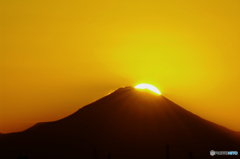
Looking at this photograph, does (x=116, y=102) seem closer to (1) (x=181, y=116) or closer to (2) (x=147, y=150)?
(1) (x=181, y=116)

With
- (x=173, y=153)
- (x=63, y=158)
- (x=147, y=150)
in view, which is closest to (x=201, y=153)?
(x=173, y=153)

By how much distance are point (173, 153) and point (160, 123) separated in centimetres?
1237

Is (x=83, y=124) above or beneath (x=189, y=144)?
above

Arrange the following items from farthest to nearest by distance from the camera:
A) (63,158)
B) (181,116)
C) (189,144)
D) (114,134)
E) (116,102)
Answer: (116,102) < (181,116) < (114,134) < (189,144) < (63,158)

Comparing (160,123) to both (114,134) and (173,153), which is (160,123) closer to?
(114,134)

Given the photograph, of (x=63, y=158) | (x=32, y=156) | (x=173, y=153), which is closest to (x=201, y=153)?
(x=173, y=153)

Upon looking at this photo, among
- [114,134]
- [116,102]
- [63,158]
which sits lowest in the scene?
[63,158]

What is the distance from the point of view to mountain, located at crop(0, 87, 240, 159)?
38.4 m

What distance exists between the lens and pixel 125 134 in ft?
148

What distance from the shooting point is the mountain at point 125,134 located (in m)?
38.4

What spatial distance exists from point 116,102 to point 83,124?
7.99 meters

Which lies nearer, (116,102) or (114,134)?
(114,134)

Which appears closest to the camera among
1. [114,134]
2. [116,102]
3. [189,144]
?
[189,144]

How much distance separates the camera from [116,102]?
57.6 m
